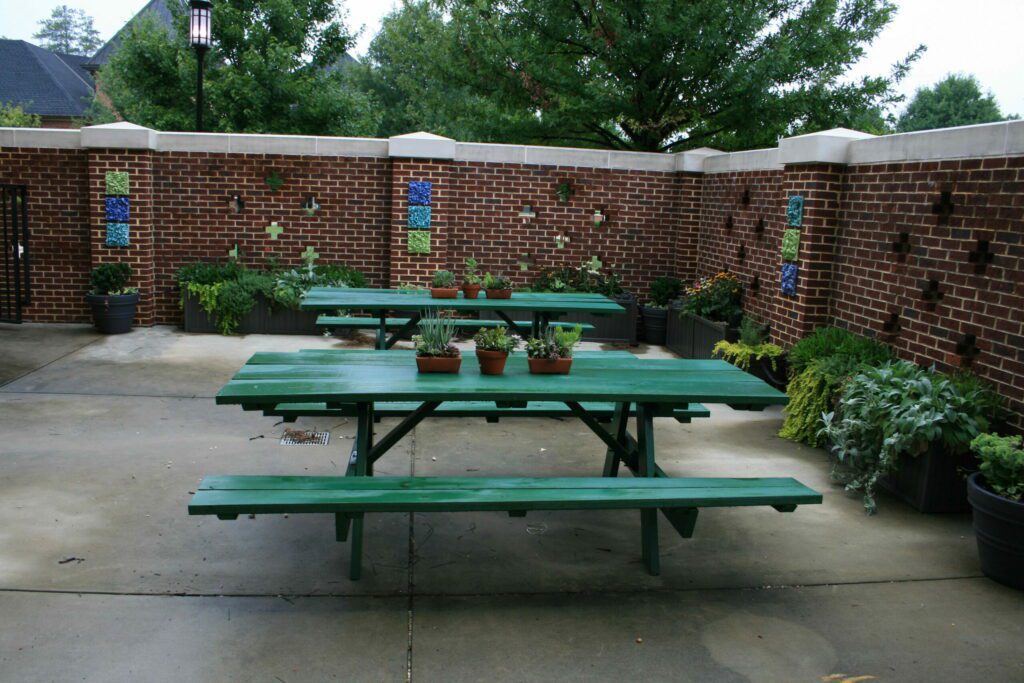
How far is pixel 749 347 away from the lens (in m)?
7.97

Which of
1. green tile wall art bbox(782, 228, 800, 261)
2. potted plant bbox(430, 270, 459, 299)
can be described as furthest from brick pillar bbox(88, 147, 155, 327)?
green tile wall art bbox(782, 228, 800, 261)

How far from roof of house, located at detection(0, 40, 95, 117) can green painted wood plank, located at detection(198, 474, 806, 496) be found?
37985mm

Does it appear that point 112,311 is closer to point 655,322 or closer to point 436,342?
point 655,322

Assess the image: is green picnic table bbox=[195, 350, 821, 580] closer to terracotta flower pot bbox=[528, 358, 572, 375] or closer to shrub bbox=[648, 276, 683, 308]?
terracotta flower pot bbox=[528, 358, 572, 375]

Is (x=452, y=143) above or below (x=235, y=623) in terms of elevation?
above

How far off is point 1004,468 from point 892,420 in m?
0.93

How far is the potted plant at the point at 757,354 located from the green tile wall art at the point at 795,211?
105 cm

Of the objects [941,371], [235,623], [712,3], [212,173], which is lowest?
[235,623]

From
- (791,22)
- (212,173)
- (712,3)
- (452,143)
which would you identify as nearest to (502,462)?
(452,143)

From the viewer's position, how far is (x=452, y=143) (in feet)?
34.3

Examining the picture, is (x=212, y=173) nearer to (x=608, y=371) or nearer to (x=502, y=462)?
(x=502, y=462)

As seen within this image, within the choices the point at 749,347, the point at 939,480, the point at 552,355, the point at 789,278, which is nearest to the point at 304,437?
the point at 552,355

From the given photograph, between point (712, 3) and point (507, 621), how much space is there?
1069 centimetres

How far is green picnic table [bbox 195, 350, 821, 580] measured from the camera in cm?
373
